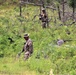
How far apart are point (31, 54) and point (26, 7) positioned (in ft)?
63.9

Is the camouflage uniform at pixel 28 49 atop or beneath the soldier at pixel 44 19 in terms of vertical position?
beneath

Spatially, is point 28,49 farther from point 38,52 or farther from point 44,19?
point 44,19

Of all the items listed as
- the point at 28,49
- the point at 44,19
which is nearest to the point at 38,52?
the point at 28,49

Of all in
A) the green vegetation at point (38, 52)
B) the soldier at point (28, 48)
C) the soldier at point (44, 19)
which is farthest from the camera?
the soldier at point (44, 19)

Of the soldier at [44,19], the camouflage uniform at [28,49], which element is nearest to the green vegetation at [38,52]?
the camouflage uniform at [28,49]

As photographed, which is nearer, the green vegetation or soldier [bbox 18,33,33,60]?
the green vegetation

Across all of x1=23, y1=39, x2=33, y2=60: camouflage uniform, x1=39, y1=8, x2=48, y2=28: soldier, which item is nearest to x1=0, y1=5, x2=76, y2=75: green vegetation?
x1=23, y1=39, x2=33, y2=60: camouflage uniform

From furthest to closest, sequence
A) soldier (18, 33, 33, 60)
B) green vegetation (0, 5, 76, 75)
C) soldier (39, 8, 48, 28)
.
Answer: soldier (39, 8, 48, 28), soldier (18, 33, 33, 60), green vegetation (0, 5, 76, 75)

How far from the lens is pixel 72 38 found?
18500mm

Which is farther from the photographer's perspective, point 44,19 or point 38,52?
point 44,19

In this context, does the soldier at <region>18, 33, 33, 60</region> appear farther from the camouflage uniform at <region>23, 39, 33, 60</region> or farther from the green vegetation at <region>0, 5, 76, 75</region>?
the green vegetation at <region>0, 5, 76, 75</region>

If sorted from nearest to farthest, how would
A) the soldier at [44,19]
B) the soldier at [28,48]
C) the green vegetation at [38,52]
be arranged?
the green vegetation at [38,52], the soldier at [28,48], the soldier at [44,19]

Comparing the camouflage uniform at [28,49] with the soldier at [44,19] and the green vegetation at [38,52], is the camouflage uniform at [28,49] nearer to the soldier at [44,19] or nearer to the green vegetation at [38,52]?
the green vegetation at [38,52]

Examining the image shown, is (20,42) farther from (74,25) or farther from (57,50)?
(74,25)
